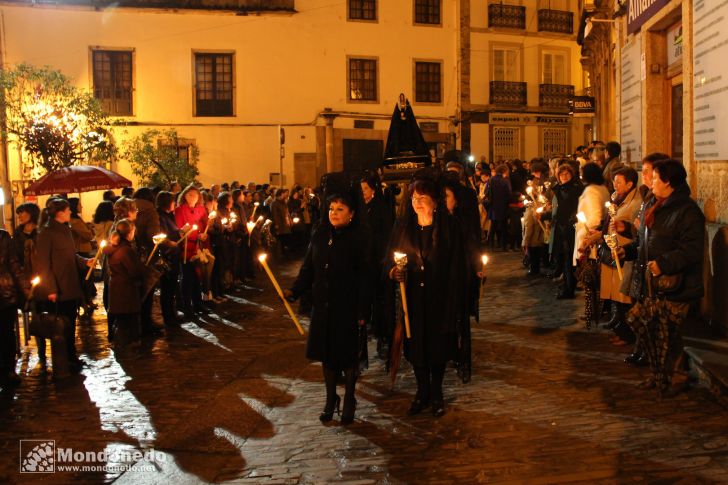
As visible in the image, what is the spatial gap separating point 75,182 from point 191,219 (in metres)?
5.26

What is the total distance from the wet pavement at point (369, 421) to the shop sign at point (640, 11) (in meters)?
4.83

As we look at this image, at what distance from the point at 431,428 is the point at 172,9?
29408 mm

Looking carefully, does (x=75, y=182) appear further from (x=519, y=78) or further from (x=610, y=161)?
(x=519, y=78)

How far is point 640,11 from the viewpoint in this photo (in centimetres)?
1242

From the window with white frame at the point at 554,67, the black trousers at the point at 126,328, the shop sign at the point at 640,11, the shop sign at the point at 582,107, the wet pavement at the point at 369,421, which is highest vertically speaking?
the window with white frame at the point at 554,67

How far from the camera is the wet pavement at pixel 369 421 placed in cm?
543

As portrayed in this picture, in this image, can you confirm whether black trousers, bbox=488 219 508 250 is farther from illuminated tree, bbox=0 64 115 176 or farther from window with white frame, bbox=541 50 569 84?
window with white frame, bbox=541 50 569 84

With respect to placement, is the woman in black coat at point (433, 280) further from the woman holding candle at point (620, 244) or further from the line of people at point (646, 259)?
the woman holding candle at point (620, 244)

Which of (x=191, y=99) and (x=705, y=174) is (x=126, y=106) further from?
(x=705, y=174)

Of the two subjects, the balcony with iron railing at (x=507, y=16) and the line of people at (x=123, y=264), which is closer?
the line of people at (x=123, y=264)

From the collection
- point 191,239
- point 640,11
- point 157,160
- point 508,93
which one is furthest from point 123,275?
point 508,93

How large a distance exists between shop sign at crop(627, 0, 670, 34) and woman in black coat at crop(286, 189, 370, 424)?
21.8 ft

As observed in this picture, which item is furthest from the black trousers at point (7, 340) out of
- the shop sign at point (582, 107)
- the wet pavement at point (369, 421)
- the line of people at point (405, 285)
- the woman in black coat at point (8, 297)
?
the shop sign at point (582, 107)

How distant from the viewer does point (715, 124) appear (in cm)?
861
